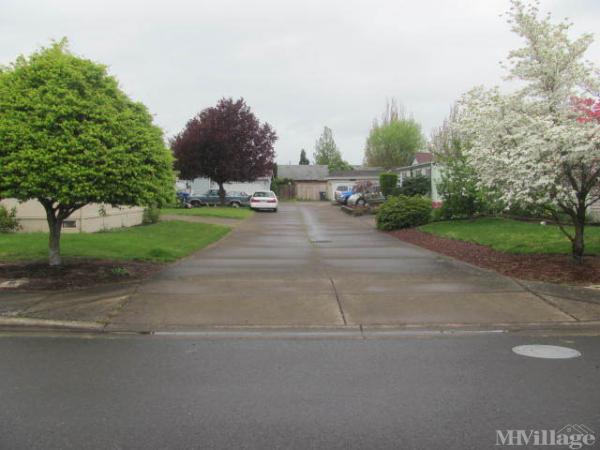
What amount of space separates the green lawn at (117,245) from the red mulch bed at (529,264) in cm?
677

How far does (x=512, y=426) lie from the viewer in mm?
4035

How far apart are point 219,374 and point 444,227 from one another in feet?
52.8

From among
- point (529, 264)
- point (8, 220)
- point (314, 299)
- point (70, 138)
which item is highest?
point (70, 138)

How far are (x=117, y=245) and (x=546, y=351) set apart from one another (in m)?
10.6

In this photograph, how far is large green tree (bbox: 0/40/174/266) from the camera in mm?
8586

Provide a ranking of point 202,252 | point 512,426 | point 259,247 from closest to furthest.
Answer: point 512,426, point 202,252, point 259,247

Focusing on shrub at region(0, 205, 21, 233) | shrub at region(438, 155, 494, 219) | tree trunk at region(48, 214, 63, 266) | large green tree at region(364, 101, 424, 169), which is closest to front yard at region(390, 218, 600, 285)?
shrub at region(438, 155, 494, 219)

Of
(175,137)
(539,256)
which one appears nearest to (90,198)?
(539,256)

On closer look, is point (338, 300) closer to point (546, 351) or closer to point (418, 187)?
point (546, 351)

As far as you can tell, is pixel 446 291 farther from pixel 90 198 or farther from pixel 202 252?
pixel 202 252

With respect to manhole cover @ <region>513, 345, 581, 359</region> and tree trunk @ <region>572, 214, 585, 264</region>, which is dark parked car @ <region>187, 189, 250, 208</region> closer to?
tree trunk @ <region>572, 214, 585, 264</region>

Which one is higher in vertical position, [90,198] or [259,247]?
[90,198]

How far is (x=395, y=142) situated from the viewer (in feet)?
222

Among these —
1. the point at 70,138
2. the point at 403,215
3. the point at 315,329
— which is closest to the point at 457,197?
the point at 403,215
